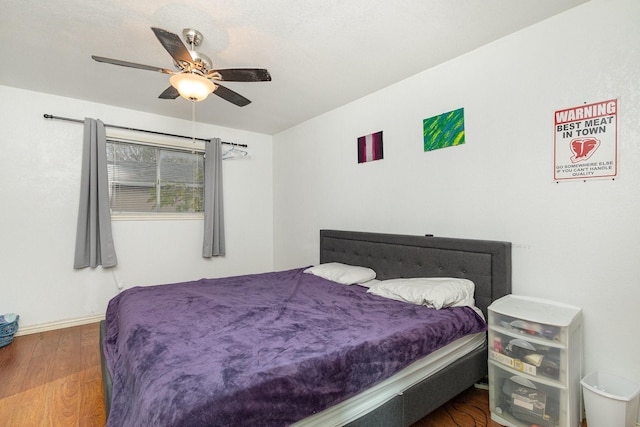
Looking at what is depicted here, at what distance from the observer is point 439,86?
2.58 meters

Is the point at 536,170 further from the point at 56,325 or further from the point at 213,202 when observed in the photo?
the point at 56,325

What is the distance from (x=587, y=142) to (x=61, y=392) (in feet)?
12.8

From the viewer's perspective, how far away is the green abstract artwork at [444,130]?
8.01 feet

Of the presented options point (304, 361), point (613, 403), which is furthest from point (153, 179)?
point (613, 403)

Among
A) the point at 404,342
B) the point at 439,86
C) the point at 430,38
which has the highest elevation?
the point at 430,38

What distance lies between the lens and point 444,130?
2545 millimetres

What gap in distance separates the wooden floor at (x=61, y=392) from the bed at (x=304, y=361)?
0.19 m

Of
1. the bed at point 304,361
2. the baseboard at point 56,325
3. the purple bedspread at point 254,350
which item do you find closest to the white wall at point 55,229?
the baseboard at point 56,325

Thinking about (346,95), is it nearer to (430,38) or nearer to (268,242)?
(430,38)

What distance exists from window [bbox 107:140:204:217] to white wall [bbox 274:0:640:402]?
2.52 meters

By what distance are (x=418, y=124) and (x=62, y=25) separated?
9.31ft

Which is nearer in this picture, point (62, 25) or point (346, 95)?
point (62, 25)

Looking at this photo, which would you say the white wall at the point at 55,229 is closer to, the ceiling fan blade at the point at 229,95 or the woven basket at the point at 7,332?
the woven basket at the point at 7,332

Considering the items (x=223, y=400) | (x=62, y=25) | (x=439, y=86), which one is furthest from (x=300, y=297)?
(x=62, y=25)
